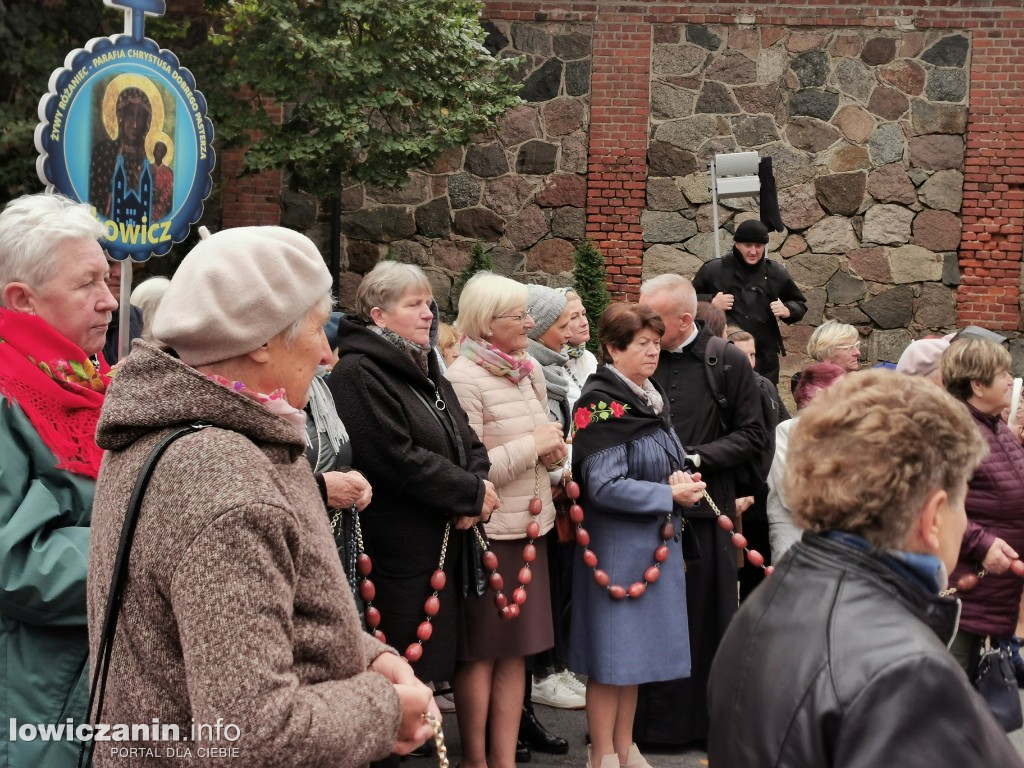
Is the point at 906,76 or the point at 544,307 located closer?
the point at 544,307

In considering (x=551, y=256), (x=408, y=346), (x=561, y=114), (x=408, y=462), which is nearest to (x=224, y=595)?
(x=408, y=462)

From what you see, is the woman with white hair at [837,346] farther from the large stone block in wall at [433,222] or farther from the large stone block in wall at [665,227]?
the large stone block in wall at [433,222]

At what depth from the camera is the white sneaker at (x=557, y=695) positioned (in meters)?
6.35

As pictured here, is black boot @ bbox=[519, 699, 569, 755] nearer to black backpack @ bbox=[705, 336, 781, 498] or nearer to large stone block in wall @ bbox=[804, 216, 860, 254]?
black backpack @ bbox=[705, 336, 781, 498]

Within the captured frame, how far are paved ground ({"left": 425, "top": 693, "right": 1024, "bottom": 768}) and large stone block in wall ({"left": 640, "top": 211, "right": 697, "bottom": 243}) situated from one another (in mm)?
7952

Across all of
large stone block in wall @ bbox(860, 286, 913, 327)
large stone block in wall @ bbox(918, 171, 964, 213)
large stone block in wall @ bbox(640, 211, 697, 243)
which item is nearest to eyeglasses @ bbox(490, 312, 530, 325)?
large stone block in wall @ bbox(640, 211, 697, 243)

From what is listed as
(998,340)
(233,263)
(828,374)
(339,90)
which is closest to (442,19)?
(339,90)

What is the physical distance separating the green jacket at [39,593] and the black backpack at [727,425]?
367 cm

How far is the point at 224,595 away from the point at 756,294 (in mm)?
8936

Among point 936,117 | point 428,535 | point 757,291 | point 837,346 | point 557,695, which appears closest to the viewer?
point 428,535

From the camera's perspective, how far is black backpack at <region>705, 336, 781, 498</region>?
19.6ft

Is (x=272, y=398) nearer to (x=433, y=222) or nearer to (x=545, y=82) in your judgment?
(x=433, y=222)

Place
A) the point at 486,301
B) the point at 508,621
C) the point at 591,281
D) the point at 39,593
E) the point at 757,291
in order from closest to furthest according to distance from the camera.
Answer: the point at 39,593, the point at 508,621, the point at 486,301, the point at 757,291, the point at 591,281

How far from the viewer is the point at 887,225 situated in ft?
43.7
